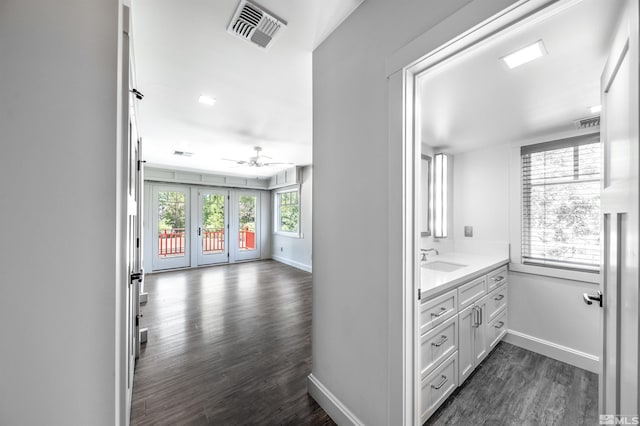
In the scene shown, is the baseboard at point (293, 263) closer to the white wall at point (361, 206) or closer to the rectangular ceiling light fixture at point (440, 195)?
the rectangular ceiling light fixture at point (440, 195)

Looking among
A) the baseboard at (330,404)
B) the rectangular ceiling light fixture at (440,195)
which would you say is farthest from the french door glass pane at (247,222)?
the baseboard at (330,404)

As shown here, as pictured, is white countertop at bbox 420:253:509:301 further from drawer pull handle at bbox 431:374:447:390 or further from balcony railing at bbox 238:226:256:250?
balcony railing at bbox 238:226:256:250

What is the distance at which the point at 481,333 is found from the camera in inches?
86.8

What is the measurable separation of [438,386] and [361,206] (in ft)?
4.55

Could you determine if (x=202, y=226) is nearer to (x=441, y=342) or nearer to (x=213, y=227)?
(x=213, y=227)

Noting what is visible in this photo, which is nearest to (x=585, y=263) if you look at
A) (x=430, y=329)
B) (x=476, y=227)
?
(x=476, y=227)

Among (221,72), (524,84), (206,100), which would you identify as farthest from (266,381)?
(524,84)

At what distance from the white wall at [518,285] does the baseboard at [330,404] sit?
230 centimetres

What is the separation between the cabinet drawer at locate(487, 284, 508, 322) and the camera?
93.3 inches

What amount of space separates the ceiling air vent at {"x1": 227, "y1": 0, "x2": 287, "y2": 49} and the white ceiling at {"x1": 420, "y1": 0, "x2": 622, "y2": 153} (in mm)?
988

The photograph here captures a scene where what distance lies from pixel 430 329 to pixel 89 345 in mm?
1779

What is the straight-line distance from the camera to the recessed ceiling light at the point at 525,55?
4.46ft

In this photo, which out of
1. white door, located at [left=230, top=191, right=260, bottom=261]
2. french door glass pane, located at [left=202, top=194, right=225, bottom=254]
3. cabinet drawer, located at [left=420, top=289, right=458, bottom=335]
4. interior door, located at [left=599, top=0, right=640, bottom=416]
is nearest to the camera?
interior door, located at [left=599, top=0, right=640, bottom=416]

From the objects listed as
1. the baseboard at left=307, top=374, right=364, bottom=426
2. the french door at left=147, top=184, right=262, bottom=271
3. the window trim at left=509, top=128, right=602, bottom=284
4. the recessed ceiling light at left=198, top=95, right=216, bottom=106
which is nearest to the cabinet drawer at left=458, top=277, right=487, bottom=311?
the window trim at left=509, top=128, right=602, bottom=284
